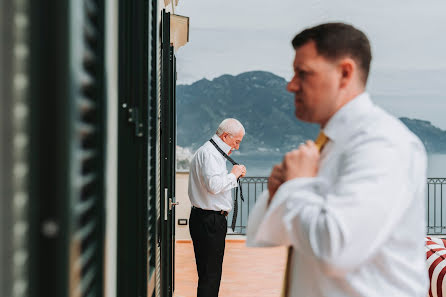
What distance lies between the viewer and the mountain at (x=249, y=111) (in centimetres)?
3453

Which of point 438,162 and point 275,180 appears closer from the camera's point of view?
point 275,180

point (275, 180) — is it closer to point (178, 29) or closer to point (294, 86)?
point (294, 86)

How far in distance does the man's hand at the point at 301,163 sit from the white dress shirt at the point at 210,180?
8.49ft

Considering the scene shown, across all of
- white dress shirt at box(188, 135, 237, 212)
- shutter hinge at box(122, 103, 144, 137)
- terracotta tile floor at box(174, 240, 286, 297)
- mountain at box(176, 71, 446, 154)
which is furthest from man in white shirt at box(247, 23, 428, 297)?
mountain at box(176, 71, 446, 154)

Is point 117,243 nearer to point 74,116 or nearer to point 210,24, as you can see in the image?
point 74,116

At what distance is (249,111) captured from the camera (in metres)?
37.3

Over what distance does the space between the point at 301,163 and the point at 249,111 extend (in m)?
36.2

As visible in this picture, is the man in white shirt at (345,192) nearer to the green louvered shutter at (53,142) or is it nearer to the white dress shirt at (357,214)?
the white dress shirt at (357,214)

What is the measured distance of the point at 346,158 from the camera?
3.86 ft

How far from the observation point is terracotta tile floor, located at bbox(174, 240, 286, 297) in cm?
551

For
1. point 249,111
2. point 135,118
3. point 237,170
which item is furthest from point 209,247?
point 249,111

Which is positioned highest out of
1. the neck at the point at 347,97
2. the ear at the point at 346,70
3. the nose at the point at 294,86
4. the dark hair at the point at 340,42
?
the dark hair at the point at 340,42

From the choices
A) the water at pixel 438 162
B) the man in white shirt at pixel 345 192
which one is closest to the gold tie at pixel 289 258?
the man in white shirt at pixel 345 192

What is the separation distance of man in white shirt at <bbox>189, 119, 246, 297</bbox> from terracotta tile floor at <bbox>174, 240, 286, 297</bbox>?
147 centimetres
